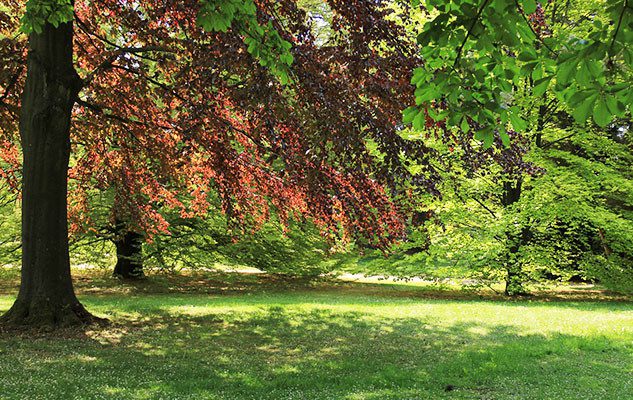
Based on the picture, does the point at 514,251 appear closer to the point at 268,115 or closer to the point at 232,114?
the point at 232,114

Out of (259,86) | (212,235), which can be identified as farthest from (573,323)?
(212,235)

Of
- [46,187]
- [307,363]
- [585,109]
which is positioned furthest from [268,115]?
[585,109]

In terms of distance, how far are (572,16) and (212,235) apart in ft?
48.9

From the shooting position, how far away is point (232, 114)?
10625 mm

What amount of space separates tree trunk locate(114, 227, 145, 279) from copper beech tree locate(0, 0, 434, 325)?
6.85 m

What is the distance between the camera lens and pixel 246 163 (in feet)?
31.8

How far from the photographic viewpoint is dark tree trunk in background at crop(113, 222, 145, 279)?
56.9 ft

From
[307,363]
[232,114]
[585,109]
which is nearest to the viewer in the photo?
[585,109]

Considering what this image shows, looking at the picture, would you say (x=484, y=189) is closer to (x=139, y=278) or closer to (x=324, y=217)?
(x=324, y=217)

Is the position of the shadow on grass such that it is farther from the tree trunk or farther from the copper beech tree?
the tree trunk

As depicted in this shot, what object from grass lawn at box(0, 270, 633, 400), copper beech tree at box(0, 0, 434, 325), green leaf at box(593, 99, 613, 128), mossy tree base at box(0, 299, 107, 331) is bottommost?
grass lawn at box(0, 270, 633, 400)

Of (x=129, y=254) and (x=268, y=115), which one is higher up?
(x=268, y=115)

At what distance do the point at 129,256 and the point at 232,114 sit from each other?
31.3 ft

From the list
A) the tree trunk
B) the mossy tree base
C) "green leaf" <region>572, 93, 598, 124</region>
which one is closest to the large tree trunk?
the mossy tree base
